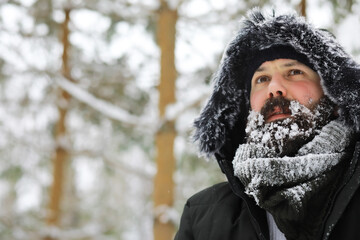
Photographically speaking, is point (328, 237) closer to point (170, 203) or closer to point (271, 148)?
point (271, 148)

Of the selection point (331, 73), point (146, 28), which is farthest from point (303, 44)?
point (146, 28)

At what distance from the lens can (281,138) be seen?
187 centimetres

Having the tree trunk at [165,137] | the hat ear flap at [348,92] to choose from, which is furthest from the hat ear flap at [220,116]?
the tree trunk at [165,137]

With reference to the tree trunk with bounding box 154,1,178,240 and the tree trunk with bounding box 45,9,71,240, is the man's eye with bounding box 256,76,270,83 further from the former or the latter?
the tree trunk with bounding box 45,9,71,240

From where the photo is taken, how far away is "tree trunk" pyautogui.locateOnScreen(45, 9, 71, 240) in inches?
327

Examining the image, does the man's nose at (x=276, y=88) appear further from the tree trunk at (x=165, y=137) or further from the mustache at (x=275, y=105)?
the tree trunk at (x=165, y=137)

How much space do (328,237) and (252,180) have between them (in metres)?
0.38

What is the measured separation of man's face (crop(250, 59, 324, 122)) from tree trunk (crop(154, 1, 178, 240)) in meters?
3.08

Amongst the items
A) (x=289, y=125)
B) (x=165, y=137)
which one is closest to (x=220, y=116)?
(x=289, y=125)

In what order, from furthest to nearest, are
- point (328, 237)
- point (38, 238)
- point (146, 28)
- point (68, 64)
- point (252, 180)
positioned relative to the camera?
1. point (68, 64)
2. point (38, 238)
3. point (146, 28)
4. point (252, 180)
5. point (328, 237)

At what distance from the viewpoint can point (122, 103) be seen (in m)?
8.16

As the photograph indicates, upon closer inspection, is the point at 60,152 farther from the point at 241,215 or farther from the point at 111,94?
the point at 241,215

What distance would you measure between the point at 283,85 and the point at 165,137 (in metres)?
3.37

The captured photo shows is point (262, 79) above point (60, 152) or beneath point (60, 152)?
beneath
